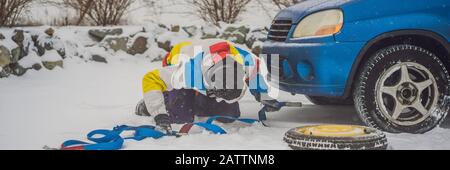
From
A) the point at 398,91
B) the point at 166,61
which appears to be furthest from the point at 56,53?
the point at 398,91

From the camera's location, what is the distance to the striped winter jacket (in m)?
4.79

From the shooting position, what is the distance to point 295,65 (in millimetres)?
4684

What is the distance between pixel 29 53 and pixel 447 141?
6867 mm

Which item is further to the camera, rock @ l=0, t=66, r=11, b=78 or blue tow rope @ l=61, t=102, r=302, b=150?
rock @ l=0, t=66, r=11, b=78

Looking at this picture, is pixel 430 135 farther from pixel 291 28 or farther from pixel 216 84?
pixel 216 84

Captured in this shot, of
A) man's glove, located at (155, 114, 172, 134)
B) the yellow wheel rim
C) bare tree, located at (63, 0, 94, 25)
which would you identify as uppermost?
bare tree, located at (63, 0, 94, 25)

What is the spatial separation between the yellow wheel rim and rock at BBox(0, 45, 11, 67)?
5.80 metres

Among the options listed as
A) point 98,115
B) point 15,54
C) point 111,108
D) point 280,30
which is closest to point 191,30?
point 15,54

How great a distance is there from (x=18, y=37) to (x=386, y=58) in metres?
6.44

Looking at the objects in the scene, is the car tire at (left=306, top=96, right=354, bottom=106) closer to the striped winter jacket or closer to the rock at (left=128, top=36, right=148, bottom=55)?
the striped winter jacket

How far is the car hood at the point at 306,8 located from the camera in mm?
4575

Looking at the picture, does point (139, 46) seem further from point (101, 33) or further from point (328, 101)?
point (328, 101)

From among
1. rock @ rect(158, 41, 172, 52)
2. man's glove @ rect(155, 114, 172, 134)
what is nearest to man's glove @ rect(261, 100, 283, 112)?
man's glove @ rect(155, 114, 172, 134)

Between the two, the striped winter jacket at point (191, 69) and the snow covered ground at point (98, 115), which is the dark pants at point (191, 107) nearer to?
the striped winter jacket at point (191, 69)
